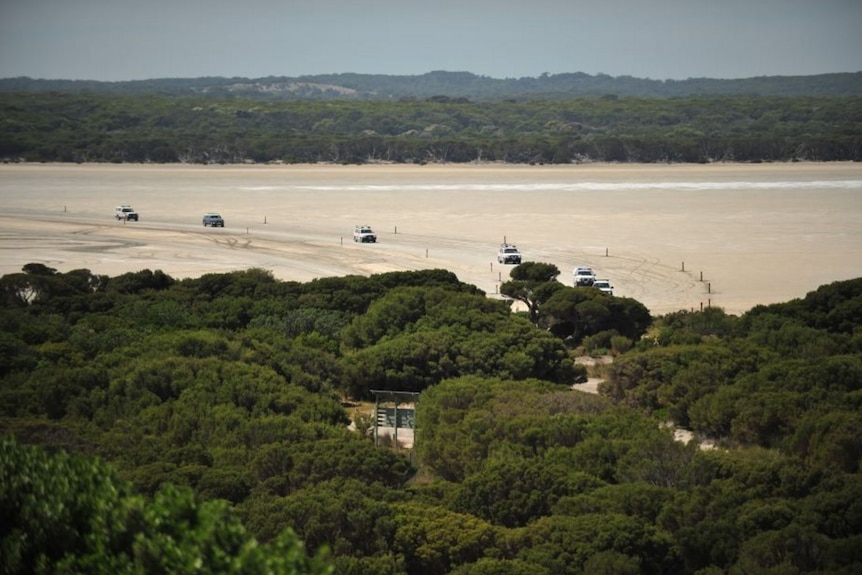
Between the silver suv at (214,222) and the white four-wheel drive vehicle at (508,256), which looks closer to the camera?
the white four-wheel drive vehicle at (508,256)

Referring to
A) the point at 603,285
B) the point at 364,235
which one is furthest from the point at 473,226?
the point at 603,285

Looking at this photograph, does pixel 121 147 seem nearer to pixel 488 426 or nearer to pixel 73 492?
pixel 488 426

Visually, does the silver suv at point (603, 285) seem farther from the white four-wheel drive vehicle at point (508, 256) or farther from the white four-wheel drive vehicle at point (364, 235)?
the white four-wheel drive vehicle at point (364, 235)

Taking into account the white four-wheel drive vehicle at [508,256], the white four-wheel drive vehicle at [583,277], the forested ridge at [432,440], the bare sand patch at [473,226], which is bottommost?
the bare sand patch at [473,226]

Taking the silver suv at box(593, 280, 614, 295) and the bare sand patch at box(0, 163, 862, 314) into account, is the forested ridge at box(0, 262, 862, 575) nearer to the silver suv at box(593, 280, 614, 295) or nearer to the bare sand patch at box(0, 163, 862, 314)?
the silver suv at box(593, 280, 614, 295)

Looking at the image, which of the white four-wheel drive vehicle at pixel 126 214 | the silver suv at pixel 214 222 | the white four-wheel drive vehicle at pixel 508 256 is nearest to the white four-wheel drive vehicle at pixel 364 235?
the white four-wheel drive vehicle at pixel 508 256

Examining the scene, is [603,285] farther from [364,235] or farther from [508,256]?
[364,235]

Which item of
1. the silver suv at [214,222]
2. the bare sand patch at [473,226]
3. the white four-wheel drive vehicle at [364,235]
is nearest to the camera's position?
the bare sand patch at [473,226]

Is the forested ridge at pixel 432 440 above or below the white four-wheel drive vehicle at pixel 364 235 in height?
above

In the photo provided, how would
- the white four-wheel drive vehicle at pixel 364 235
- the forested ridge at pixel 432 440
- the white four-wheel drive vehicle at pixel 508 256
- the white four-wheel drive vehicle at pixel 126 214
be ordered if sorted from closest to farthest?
the forested ridge at pixel 432 440 < the white four-wheel drive vehicle at pixel 508 256 < the white four-wheel drive vehicle at pixel 364 235 < the white four-wheel drive vehicle at pixel 126 214
